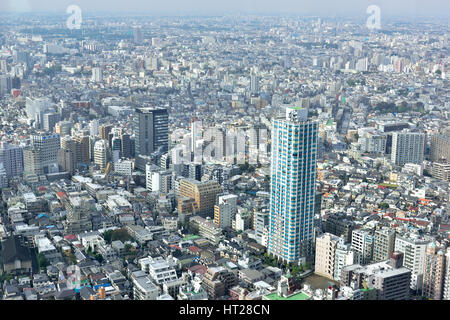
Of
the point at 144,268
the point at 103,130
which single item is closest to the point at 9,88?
the point at 103,130

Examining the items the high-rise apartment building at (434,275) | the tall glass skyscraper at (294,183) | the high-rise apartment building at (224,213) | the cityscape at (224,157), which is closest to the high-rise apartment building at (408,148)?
the cityscape at (224,157)

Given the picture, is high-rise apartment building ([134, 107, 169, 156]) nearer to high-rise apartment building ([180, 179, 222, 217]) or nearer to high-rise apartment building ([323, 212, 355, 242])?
high-rise apartment building ([180, 179, 222, 217])

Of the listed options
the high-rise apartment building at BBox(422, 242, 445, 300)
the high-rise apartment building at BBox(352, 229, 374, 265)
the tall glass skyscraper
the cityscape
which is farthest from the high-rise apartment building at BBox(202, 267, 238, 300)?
the high-rise apartment building at BBox(422, 242, 445, 300)

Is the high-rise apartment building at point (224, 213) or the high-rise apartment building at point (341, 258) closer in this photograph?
the high-rise apartment building at point (341, 258)

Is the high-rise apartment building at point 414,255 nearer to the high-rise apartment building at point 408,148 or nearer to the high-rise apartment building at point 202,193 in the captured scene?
the high-rise apartment building at point 202,193

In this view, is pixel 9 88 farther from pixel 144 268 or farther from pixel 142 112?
pixel 144 268
